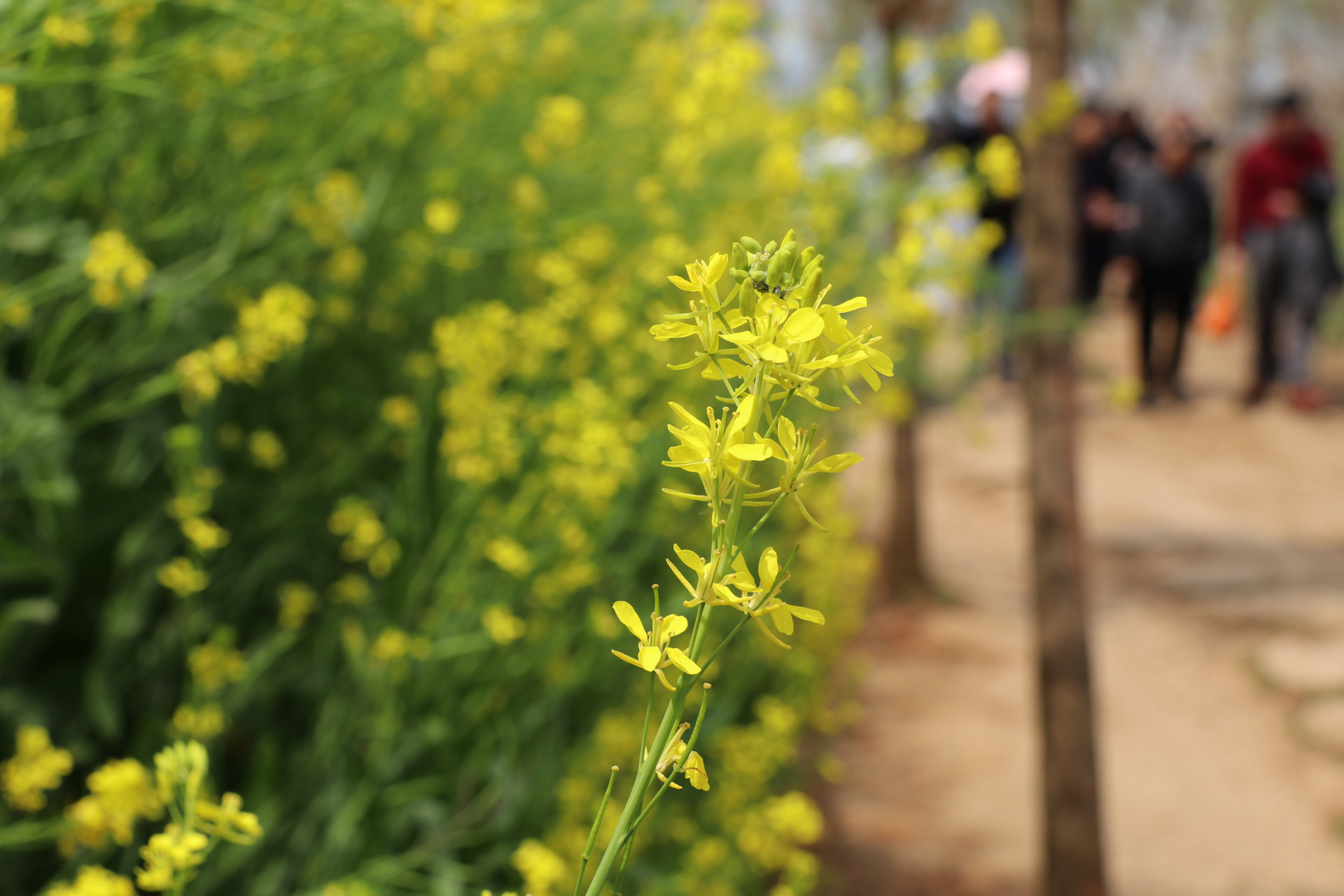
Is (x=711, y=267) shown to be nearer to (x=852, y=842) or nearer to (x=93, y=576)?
(x=93, y=576)

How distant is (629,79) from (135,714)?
2633mm

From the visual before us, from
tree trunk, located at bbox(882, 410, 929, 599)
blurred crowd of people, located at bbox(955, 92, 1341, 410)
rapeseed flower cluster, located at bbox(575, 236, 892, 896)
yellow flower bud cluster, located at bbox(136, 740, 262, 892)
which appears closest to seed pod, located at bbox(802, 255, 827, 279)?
rapeseed flower cluster, located at bbox(575, 236, 892, 896)

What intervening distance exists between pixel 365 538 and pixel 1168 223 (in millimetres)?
6748

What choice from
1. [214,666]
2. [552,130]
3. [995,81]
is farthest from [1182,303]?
[214,666]

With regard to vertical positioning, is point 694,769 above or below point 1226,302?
above

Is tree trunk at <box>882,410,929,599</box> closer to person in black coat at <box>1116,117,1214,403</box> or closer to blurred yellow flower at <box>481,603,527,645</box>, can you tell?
person in black coat at <box>1116,117,1214,403</box>

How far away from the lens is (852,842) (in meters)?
4.28

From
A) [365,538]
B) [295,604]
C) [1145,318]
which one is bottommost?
[1145,318]

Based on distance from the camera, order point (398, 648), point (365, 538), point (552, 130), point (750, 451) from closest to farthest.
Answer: point (750, 451)
point (398, 648)
point (365, 538)
point (552, 130)

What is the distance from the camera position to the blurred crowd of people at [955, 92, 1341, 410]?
7.34 m

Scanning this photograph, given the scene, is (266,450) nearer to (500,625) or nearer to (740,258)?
(500,625)

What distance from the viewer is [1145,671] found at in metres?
5.66

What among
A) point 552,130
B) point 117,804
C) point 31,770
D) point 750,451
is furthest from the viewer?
point 552,130

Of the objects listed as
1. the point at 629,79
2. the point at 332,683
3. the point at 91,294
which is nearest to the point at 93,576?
the point at 332,683
